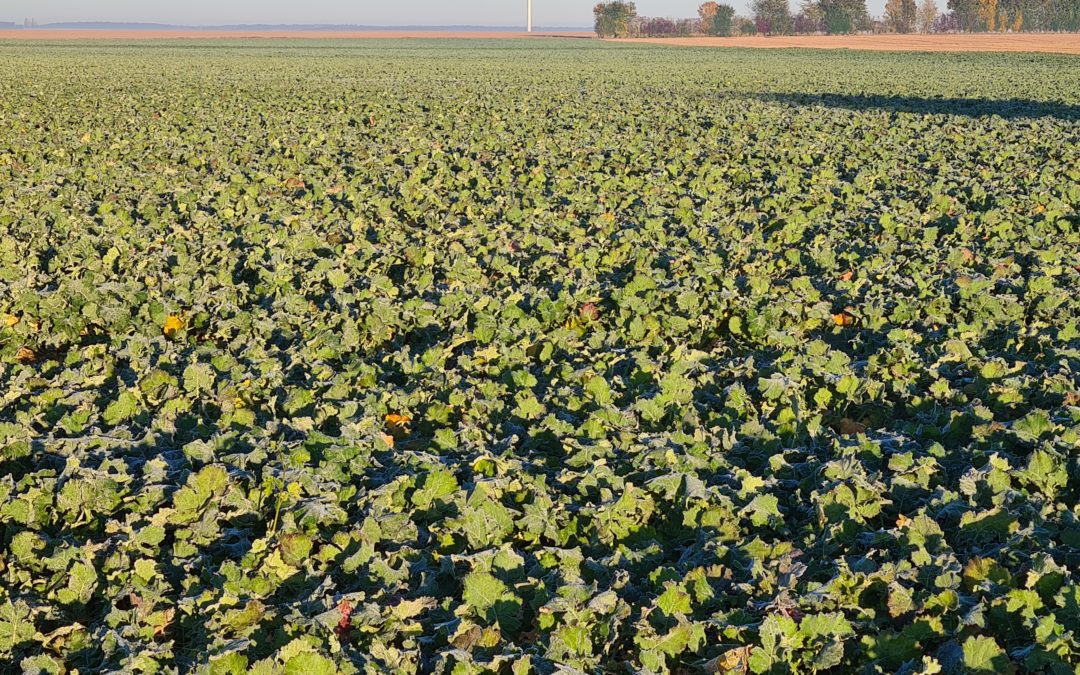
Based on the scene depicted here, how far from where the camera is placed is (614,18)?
125625 mm

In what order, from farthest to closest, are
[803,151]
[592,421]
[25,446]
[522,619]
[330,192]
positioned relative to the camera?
[803,151], [330,192], [592,421], [25,446], [522,619]

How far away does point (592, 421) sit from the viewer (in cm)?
443

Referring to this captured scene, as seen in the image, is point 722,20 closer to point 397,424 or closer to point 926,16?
point 926,16

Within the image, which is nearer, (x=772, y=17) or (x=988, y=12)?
(x=988, y=12)

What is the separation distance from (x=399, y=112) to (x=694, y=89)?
41.9 feet

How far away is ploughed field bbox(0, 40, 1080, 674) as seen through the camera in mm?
3035

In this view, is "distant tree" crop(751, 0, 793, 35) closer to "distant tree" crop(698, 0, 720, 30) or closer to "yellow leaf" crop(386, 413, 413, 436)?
"distant tree" crop(698, 0, 720, 30)

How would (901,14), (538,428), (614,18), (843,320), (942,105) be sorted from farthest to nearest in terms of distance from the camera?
(901,14) < (614,18) < (942,105) < (843,320) < (538,428)

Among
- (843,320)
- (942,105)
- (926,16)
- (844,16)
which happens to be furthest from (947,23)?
(843,320)

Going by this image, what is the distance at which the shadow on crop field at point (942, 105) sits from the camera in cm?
2067

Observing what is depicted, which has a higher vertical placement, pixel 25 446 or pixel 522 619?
pixel 25 446

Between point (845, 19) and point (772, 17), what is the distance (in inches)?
548

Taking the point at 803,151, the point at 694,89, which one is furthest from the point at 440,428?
the point at 694,89

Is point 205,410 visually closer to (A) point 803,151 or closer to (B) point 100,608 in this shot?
(B) point 100,608
